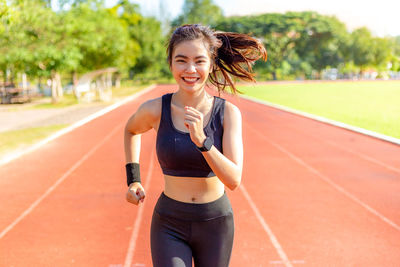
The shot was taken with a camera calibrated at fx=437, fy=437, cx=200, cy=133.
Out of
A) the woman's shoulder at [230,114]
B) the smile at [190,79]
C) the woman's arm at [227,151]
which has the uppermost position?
the smile at [190,79]

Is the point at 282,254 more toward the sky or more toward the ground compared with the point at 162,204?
more toward the ground

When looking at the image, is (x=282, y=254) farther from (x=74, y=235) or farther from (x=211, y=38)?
(x=211, y=38)

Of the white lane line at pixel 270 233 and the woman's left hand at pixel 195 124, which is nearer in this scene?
the woman's left hand at pixel 195 124

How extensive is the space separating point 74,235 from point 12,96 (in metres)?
23.5

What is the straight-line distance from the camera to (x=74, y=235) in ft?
15.9

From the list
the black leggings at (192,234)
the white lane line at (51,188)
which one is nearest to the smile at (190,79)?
the black leggings at (192,234)

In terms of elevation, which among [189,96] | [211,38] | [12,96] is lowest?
[12,96]

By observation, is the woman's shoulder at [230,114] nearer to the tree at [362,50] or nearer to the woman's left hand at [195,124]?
the woman's left hand at [195,124]

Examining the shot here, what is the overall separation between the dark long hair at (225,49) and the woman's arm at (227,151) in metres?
0.32

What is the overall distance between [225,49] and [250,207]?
3.80 meters

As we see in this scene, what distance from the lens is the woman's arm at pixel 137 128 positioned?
2.27 meters

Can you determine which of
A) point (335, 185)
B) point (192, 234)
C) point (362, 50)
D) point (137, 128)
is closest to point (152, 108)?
point (137, 128)

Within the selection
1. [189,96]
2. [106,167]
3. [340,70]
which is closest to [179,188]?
[189,96]

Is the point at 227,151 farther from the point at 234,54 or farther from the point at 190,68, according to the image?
the point at 234,54
